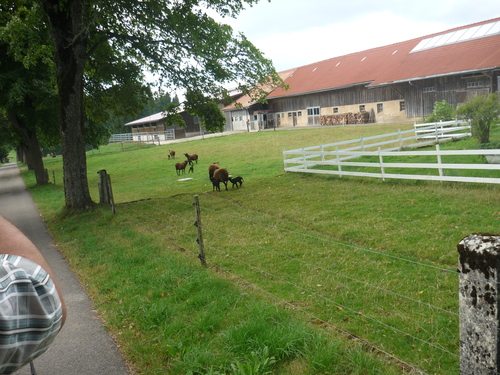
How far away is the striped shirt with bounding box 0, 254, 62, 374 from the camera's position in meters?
1.25

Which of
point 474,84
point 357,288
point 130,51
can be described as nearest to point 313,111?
point 474,84

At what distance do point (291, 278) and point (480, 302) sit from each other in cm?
371

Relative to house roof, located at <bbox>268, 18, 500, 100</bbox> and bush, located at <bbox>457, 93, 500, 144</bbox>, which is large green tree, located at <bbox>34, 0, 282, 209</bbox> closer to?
bush, located at <bbox>457, 93, 500, 144</bbox>

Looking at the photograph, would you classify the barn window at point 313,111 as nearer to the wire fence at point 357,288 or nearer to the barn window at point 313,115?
the barn window at point 313,115

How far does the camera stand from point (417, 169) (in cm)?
1470

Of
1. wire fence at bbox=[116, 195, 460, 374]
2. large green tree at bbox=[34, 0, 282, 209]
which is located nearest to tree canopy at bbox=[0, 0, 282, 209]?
large green tree at bbox=[34, 0, 282, 209]

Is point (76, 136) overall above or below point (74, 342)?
above

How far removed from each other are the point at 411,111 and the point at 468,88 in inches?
234

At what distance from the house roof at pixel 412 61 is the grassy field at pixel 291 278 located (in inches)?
815

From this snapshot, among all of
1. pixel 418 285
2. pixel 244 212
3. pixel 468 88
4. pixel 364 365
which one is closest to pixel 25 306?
pixel 364 365

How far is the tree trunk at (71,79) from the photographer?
12430 millimetres

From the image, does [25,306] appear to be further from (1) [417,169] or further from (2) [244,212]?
(1) [417,169]

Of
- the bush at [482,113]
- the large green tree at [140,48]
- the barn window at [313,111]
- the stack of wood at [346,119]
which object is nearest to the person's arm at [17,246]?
the large green tree at [140,48]

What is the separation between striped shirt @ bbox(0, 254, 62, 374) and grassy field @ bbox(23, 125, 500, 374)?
2638 millimetres
